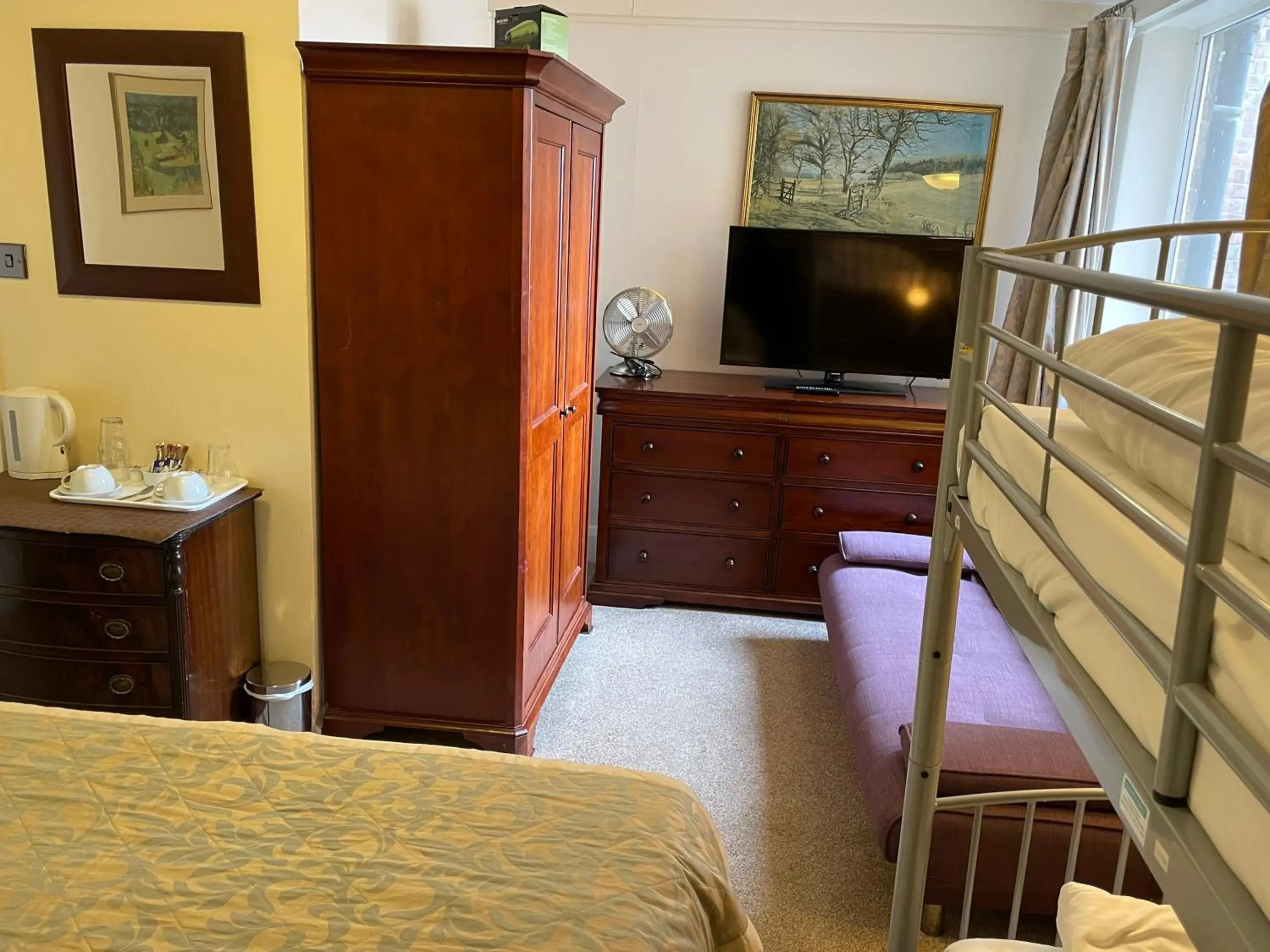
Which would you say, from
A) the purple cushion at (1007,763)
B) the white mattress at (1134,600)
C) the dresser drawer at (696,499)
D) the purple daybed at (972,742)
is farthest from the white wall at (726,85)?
the white mattress at (1134,600)

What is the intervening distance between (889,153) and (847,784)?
8.37ft

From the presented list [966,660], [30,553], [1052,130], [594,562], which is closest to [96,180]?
[30,553]

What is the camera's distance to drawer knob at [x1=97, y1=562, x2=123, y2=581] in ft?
8.16

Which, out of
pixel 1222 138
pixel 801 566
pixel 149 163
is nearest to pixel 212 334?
pixel 149 163

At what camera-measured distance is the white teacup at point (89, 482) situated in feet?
8.69

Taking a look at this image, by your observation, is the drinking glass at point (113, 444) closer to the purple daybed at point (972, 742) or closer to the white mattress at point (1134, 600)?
the purple daybed at point (972, 742)

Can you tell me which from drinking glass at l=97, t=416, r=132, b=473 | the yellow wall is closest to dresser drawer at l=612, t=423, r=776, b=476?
the yellow wall

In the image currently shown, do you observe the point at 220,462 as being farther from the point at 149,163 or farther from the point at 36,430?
the point at 149,163

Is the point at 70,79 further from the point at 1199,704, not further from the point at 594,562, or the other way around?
the point at 1199,704

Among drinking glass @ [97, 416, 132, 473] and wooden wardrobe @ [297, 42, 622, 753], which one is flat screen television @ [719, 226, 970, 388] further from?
drinking glass @ [97, 416, 132, 473]

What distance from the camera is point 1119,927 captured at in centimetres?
153

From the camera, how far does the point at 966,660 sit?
2.97 m

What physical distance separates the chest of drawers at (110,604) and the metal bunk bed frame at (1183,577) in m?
1.86

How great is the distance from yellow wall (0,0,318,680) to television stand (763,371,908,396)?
6.53 ft
